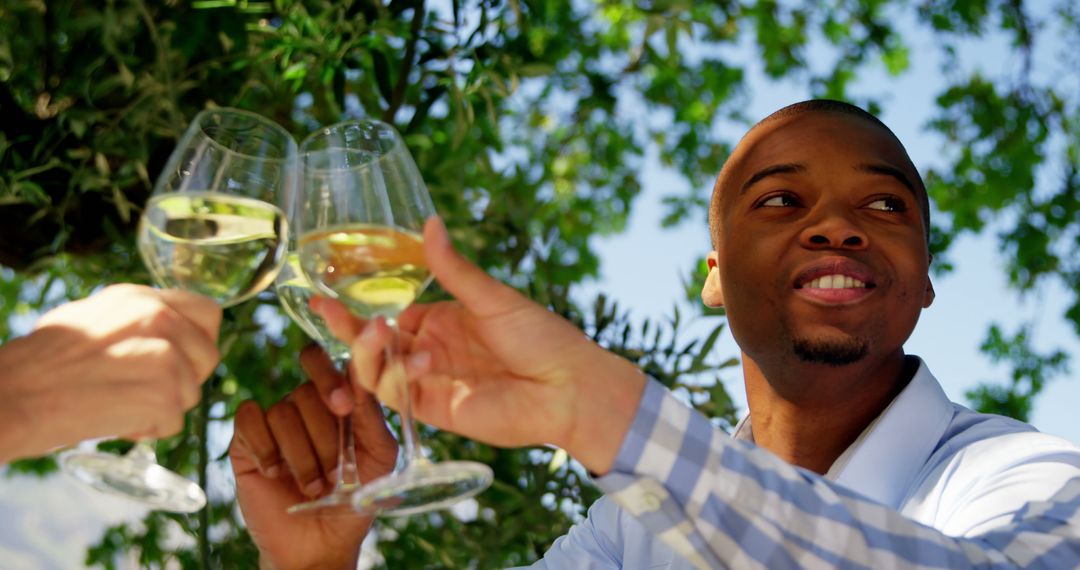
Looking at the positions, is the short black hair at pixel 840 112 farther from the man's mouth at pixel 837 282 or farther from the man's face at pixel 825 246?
the man's mouth at pixel 837 282

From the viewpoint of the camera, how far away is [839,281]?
2.27m

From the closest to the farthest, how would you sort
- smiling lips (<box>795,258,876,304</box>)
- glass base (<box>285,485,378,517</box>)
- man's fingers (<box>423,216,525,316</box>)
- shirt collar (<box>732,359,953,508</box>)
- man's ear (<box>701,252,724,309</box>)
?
man's fingers (<box>423,216,525,316</box>) < glass base (<box>285,485,378,517</box>) < shirt collar (<box>732,359,953,508</box>) < smiling lips (<box>795,258,876,304</box>) < man's ear (<box>701,252,724,309</box>)

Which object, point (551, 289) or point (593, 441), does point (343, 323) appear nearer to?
point (593, 441)

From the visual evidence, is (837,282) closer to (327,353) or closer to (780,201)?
(780,201)

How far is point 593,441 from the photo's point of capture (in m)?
1.41

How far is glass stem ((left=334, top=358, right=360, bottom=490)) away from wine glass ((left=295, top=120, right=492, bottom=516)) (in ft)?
0.84

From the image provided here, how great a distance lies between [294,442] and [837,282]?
1106 millimetres

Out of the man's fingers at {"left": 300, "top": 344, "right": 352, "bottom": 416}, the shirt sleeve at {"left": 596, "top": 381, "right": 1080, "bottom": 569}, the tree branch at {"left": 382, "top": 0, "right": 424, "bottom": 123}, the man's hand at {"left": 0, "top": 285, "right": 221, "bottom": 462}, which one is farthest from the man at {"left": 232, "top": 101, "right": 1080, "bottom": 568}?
the tree branch at {"left": 382, "top": 0, "right": 424, "bottom": 123}

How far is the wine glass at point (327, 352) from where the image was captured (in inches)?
65.4

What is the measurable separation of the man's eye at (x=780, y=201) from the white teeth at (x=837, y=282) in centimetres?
24

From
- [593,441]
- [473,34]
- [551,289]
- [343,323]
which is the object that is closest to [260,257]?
[343,323]

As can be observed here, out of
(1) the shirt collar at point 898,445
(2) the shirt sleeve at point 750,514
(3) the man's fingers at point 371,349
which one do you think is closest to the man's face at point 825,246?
(1) the shirt collar at point 898,445

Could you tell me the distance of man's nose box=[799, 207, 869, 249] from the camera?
90.6 inches

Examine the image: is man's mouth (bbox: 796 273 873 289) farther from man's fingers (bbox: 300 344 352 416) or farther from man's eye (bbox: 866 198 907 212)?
man's fingers (bbox: 300 344 352 416)
